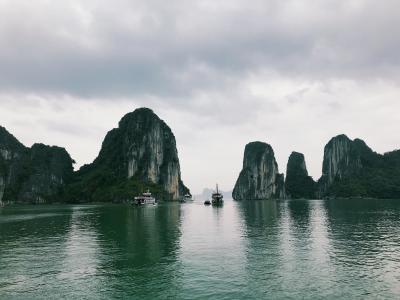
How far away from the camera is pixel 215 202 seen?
597 ft

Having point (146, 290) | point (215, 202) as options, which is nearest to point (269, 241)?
point (146, 290)

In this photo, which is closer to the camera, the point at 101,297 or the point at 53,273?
the point at 101,297

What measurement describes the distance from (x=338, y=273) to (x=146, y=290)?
16.7 m

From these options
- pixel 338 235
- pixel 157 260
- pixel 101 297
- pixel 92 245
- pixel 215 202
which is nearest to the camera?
pixel 101 297

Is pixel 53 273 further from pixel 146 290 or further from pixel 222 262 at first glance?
pixel 222 262

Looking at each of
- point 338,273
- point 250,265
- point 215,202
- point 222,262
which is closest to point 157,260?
point 222,262

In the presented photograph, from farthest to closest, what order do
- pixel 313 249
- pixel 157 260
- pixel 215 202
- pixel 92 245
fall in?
pixel 215 202
pixel 92 245
pixel 313 249
pixel 157 260

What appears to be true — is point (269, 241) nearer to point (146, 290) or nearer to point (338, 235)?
point (338, 235)

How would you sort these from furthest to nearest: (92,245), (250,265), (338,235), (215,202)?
(215,202) < (338,235) < (92,245) < (250,265)

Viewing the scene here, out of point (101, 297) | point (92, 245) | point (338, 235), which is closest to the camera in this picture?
point (101, 297)

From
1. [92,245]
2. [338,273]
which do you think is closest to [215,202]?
[92,245]

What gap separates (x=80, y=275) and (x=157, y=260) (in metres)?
8.49

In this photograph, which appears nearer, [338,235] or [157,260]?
[157,260]

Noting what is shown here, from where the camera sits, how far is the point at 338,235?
54.7 meters
